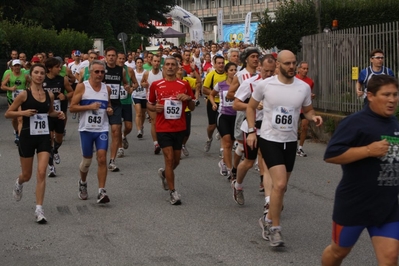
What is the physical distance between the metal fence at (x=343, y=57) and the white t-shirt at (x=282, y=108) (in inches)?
315

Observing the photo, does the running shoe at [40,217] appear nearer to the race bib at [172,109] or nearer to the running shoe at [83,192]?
the running shoe at [83,192]

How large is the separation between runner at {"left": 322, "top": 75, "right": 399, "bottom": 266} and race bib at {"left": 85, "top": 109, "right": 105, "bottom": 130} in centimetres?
531

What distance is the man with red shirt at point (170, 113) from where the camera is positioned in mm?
10383

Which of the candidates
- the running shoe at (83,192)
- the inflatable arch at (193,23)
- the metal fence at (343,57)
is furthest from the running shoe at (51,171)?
the inflatable arch at (193,23)

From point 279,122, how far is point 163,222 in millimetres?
2025

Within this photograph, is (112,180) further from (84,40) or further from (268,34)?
(84,40)

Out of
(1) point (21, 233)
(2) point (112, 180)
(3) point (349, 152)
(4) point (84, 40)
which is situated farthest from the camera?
(4) point (84, 40)

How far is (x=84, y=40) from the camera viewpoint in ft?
154

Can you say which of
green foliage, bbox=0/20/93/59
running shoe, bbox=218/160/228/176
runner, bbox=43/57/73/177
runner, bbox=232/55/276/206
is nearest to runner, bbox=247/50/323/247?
runner, bbox=232/55/276/206

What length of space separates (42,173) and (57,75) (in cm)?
419

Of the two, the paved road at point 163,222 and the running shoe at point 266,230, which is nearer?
the paved road at point 163,222

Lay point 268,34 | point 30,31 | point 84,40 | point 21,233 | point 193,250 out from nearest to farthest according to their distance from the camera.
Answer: point 193,250 → point 21,233 → point 268,34 → point 30,31 → point 84,40

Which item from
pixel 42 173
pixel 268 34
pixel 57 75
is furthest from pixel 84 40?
pixel 42 173

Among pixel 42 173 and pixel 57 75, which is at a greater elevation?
pixel 57 75
